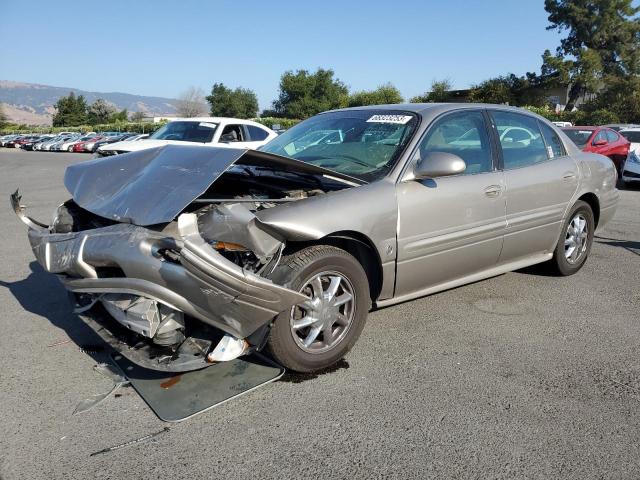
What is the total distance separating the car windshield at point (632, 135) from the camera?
46.8ft

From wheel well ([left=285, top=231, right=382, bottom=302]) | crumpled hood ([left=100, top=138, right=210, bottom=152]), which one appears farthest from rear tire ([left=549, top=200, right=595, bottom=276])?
crumpled hood ([left=100, top=138, right=210, bottom=152])

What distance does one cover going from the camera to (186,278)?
266 centimetres

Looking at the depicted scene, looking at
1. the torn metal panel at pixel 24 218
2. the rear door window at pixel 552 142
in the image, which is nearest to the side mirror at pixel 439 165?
the rear door window at pixel 552 142

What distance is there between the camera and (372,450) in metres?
2.50

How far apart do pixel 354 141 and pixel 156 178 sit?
1.53 m

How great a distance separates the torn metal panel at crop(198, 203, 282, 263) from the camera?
2.83 meters

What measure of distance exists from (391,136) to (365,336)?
57.3 inches

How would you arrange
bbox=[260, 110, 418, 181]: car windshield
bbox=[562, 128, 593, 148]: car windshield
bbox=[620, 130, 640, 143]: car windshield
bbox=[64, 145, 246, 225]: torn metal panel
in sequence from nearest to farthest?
bbox=[64, 145, 246, 225]: torn metal panel, bbox=[260, 110, 418, 181]: car windshield, bbox=[562, 128, 593, 148]: car windshield, bbox=[620, 130, 640, 143]: car windshield

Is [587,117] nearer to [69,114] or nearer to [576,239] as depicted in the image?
[576,239]

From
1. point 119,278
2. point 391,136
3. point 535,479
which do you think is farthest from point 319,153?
point 535,479

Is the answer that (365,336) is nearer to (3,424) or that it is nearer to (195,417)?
(195,417)

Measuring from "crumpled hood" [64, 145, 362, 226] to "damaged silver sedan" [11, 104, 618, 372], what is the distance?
0.01 metres

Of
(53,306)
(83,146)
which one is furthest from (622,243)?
(83,146)

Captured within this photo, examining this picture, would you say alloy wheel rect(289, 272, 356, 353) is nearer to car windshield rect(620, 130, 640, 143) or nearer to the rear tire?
the rear tire
